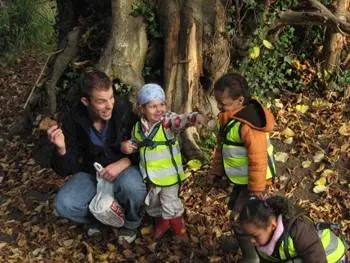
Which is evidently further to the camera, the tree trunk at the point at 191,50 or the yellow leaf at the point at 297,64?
the yellow leaf at the point at 297,64

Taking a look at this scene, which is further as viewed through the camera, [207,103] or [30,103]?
[30,103]

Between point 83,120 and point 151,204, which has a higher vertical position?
point 83,120

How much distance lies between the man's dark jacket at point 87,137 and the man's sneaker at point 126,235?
0.59 metres

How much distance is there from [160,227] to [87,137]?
0.91 meters

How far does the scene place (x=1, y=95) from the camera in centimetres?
783

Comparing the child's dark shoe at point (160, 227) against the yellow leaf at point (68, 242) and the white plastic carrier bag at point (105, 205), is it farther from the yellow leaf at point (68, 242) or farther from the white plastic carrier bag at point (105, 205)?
the yellow leaf at point (68, 242)

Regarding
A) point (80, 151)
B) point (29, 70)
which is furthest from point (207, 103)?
point (29, 70)

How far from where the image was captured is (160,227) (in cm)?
422

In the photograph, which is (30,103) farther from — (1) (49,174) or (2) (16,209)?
(2) (16,209)

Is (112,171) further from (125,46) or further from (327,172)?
(327,172)

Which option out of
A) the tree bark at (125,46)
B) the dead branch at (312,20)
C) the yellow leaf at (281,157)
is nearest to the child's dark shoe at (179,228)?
the yellow leaf at (281,157)

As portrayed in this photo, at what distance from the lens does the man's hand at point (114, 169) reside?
Answer: 157 inches

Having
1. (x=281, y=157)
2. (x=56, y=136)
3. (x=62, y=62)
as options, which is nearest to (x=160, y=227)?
(x=56, y=136)

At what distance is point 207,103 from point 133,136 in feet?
4.18
